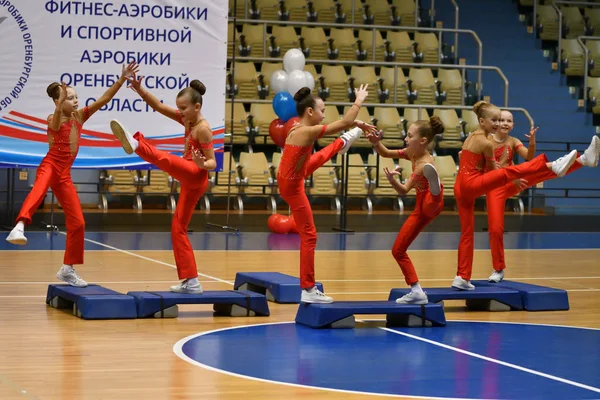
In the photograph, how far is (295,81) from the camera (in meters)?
14.4

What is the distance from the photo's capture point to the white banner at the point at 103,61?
526 inches

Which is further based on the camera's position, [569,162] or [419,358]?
[569,162]

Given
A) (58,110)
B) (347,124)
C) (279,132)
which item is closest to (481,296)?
(347,124)

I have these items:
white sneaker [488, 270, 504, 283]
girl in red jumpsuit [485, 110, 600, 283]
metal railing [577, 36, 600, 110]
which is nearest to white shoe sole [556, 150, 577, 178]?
girl in red jumpsuit [485, 110, 600, 283]

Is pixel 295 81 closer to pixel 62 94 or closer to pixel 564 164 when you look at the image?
pixel 62 94

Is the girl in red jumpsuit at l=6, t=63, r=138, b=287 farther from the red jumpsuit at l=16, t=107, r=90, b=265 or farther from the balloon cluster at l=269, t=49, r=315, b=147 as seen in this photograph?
the balloon cluster at l=269, t=49, r=315, b=147

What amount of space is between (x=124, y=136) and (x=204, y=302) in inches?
53.0

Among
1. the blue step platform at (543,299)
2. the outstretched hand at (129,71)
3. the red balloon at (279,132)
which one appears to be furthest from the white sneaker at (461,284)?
the red balloon at (279,132)

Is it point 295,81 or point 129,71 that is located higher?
point 295,81

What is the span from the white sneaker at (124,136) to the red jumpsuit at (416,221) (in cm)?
204

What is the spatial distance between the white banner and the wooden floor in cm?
203

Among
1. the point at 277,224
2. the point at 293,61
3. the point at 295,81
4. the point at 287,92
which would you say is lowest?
the point at 277,224

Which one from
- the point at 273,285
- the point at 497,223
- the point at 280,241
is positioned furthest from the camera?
the point at 280,241

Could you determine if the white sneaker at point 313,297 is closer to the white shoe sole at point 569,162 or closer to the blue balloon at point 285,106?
the white shoe sole at point 569,162
